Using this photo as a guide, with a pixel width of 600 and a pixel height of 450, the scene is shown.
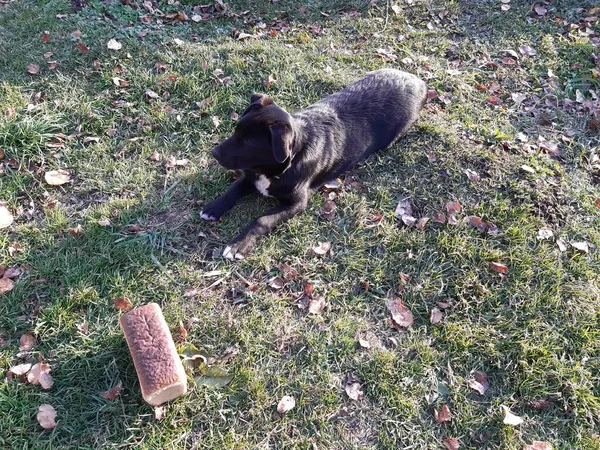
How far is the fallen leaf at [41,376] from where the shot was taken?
275cm

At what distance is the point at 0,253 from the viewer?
337 cm

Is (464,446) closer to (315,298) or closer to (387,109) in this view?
(315,298)

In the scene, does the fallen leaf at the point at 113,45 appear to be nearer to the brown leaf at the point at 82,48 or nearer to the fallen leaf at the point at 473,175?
the brown leaf at the point at 82,48

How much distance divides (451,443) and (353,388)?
66 cm

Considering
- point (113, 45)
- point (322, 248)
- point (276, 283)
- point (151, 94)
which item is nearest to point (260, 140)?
point (322, 248)

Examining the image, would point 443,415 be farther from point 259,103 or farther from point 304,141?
point 259,103

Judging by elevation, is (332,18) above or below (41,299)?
above

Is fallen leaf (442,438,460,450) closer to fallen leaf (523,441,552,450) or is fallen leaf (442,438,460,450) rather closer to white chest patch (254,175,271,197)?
fallen leaf (523,441,552,450)

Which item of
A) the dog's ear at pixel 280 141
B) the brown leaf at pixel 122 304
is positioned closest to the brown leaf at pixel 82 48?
the dog's ear at pixel 280 141

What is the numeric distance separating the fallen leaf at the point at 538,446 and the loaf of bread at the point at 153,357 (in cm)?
212

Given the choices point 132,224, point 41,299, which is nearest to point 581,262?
point 132,224

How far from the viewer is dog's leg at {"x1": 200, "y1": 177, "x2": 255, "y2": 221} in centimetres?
378

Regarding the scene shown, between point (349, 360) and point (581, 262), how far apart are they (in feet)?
7.08

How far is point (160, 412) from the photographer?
2693 mm
